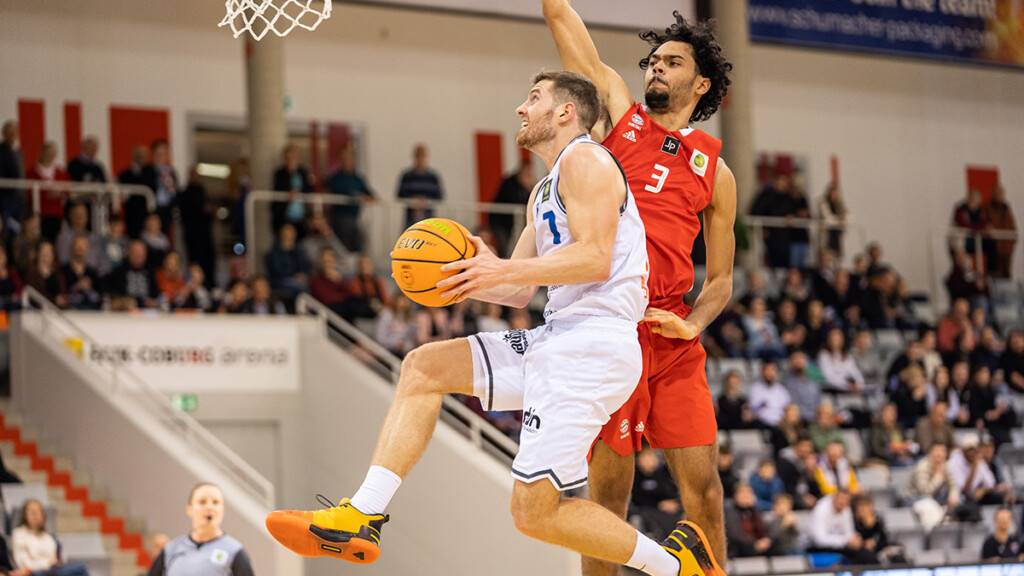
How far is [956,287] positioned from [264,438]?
399 inches

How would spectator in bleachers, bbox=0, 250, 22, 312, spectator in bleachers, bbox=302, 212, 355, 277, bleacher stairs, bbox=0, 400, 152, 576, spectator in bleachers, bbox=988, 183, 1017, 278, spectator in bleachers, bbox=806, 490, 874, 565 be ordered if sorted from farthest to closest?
spectator in bleachers, bbox=988, 183, 1017, 278
spectator in bleachers, bbox=302, 212, 355, 277
spectator in bleachers, bbox=0, 250, 22, 312
spectator in bleachers, bbox=806, 490, 874, 565
bleacher stairs, bbox=0, 400, 152, 576

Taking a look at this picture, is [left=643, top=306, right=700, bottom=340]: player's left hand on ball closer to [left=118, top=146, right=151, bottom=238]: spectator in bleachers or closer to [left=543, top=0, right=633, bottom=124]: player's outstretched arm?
[left=543, top=0, right=633, bottom=124]: player's outstretched arm

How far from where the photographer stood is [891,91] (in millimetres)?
21422

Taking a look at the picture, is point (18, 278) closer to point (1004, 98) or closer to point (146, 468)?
point (146, 468)

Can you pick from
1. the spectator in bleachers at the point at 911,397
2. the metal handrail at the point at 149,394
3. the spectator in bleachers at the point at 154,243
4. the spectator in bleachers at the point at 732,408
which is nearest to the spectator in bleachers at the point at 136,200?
the spectator in bleachers at the point at 154,243

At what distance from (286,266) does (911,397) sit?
708 cm

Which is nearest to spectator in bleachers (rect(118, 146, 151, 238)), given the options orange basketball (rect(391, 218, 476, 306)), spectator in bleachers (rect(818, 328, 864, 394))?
spectator in bleachers (rect(818, 328, 864, 394))

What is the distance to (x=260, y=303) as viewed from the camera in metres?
13.2

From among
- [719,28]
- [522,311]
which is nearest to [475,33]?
[719,28]

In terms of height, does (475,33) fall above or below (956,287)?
above

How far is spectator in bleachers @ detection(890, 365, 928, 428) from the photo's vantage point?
1458 cm

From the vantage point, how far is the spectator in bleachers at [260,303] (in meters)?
13.2

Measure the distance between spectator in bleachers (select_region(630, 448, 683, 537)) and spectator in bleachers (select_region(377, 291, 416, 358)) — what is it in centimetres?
272

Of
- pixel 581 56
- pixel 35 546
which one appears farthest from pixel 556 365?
pixel 35 546
